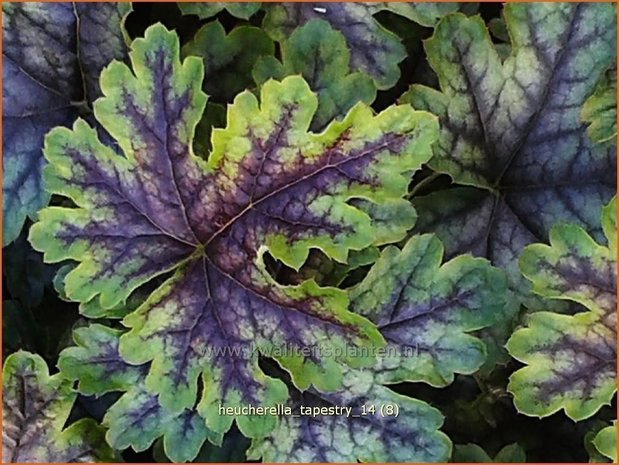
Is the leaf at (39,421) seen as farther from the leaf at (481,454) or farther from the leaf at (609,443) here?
the leaf at (609,443)

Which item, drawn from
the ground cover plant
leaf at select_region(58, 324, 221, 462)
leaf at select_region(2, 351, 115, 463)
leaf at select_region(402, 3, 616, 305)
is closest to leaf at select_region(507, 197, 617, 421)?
the ground cover plant

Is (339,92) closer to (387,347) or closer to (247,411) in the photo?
(387,347)

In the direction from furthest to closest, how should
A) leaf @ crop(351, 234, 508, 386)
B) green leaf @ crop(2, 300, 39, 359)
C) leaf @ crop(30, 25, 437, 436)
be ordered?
1. green leaf @ crop(2, 300, 39, 359)
2. leaf @ crop(351, 234, 508, 386)
3. leaf @ crop(30, 25, 437, 436)

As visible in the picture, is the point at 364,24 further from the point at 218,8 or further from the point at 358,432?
the point at 358,432

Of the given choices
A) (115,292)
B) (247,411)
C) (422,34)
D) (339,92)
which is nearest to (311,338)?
(247,411)

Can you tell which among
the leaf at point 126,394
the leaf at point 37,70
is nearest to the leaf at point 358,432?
the leaf at point 126,394

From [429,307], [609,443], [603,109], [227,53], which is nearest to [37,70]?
[227,53]

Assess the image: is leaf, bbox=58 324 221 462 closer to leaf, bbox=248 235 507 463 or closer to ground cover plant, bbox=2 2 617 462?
ground cover plant, bbox=2 2 617 462
